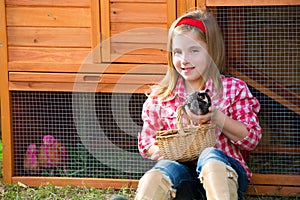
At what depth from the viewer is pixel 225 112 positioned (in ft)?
8.68

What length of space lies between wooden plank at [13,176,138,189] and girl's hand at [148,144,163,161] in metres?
0.38

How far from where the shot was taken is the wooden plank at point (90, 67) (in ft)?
9.55

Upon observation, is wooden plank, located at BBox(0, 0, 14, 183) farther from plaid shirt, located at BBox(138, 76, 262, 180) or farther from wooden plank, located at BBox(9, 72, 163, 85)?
plaid shirt, located at BBox(138, 76, 262, 180)

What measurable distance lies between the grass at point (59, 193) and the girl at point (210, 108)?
0.33 metres

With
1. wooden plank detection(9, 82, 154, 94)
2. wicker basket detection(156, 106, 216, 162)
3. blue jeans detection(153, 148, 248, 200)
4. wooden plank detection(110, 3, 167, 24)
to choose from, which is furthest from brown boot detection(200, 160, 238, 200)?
wooden plank detection(110, 3, 167, 24)

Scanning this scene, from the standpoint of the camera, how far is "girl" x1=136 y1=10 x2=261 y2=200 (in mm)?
2523

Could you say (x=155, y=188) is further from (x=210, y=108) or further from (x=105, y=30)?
(x=105, y=30)

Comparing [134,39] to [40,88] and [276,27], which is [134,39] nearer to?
[40,88]

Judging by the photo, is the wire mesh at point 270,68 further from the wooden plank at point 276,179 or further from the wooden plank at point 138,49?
the wooden plank at point 138,49

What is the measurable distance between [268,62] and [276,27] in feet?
0.61

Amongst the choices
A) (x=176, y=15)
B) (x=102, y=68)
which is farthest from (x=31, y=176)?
(x=176, y=15)

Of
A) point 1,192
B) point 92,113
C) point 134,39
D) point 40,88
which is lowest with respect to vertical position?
point 1,192

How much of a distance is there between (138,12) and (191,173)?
0.81 metres

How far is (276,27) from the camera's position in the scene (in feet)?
10.6
